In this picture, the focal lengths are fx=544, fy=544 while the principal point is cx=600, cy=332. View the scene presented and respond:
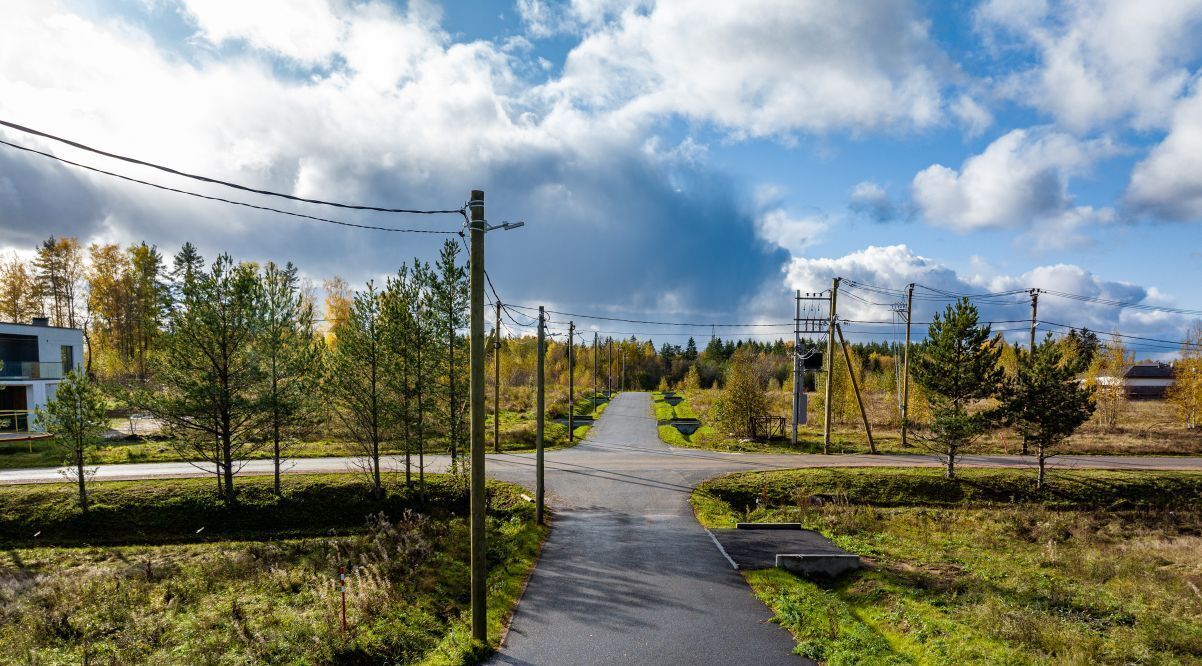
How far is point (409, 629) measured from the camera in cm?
1140

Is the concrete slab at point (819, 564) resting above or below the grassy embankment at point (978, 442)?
above

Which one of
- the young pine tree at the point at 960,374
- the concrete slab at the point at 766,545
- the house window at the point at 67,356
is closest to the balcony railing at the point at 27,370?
the house window at the point at 67,356

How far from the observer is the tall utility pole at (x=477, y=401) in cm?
1012

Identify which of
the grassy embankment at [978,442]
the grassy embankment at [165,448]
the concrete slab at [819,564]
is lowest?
the grassy embankment at [978,442]

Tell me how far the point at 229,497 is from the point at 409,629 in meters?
15.0

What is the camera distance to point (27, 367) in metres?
35.2

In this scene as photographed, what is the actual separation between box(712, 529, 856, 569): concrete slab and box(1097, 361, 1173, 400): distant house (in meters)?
97.5

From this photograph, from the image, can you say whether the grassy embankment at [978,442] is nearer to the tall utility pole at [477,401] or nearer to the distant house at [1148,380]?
the tall utility pole at [477,401]

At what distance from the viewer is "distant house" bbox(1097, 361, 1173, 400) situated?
84331 mm

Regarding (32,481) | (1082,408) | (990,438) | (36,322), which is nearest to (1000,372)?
(1082,408)

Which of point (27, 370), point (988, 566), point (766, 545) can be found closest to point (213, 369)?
point (766, 545)

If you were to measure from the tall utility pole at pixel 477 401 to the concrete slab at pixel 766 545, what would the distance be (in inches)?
316

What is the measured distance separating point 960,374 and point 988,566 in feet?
38.9

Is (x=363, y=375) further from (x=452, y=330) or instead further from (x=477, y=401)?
(x=477, y=401)
